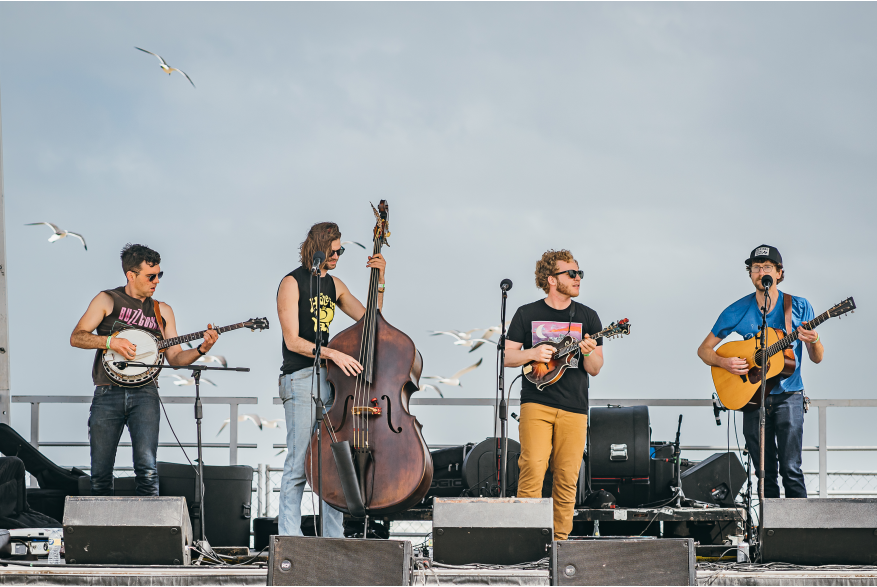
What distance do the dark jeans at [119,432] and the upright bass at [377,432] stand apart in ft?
3.30

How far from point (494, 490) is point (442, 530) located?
1.74 metres

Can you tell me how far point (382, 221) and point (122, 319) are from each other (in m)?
1.58

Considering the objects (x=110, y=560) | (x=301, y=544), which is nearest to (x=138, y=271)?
(x=110, y=560)

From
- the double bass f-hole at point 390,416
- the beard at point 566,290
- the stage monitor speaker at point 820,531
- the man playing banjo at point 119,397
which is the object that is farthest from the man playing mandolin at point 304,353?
the stage monitor speaker at point 820,531

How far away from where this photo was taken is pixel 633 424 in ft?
17.9

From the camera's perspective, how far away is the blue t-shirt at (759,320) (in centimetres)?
474

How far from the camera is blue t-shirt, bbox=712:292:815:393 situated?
4.74m

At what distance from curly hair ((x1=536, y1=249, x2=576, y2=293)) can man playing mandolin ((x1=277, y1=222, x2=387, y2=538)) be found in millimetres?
884

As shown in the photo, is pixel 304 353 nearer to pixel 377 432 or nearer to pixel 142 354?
pixel 377 432

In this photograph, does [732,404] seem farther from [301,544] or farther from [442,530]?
[301,544]

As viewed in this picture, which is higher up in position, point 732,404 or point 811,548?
point 732,404

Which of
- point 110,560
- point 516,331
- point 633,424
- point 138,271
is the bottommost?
point 110,560

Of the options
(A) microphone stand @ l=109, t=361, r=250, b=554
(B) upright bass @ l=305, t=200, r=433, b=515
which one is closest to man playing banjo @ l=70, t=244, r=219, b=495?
(A) microphone stand @ l=109, t=361, r=250, b=554

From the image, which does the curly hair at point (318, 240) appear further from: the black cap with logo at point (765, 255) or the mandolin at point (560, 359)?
the black cap with logo at point (765, 255)
